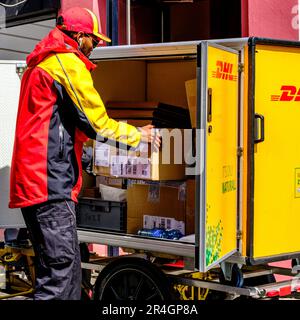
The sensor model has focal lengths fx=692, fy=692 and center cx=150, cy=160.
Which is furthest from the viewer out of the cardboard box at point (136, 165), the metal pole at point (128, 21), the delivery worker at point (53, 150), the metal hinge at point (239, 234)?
the metal pole at point (128, 21)

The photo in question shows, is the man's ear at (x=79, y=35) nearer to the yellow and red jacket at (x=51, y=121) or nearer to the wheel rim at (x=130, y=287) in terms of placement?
the yellow and red jacket at (x=51, y=121)

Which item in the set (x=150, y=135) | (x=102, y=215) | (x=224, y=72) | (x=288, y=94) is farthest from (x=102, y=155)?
(x=288, y=94)

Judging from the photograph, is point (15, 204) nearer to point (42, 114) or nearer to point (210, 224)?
point (42, 114)

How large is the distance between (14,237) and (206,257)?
7.20ft

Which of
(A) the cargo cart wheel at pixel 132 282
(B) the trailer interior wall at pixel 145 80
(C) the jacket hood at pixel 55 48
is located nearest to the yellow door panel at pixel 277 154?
(A) the cargo cart wheel at pixel 132 282

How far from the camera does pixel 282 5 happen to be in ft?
23.1

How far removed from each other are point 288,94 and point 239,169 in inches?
23.4

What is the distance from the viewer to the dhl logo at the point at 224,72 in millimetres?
4262

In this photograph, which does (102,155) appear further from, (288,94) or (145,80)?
(288,94)

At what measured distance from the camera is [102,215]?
537 centimetres

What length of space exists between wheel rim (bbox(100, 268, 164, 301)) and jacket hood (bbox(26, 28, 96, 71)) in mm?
1538

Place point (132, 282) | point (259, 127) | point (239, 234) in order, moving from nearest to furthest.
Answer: point (259, 127), point (239, 234), point (132, 282)

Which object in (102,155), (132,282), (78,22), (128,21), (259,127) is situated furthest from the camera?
(128,21)

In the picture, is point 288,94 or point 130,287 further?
A: point 130,287
